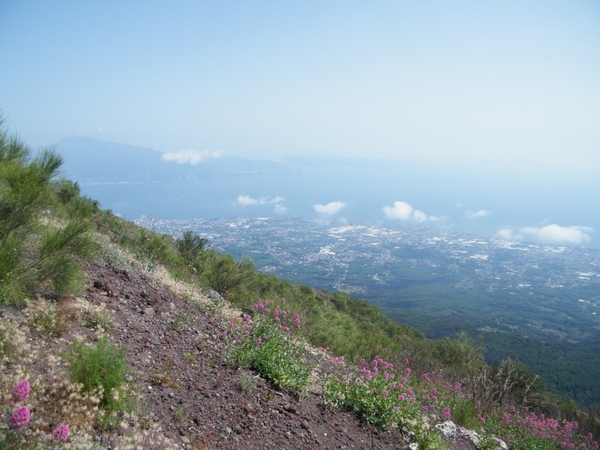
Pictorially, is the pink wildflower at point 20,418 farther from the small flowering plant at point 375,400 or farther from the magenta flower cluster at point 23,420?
the small flowering plant at point 375,400

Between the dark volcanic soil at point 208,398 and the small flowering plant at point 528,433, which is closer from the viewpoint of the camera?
the dark volcanic soil at point 208,398

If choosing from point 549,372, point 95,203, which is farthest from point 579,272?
point 95,203

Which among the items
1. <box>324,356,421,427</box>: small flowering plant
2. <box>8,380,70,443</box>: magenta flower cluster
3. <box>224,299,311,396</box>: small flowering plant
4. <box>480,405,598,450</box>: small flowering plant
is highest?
<box>8,380,70,443</box>: magenta flower cluster

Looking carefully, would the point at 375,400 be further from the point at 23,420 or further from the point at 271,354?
the point at 23,420

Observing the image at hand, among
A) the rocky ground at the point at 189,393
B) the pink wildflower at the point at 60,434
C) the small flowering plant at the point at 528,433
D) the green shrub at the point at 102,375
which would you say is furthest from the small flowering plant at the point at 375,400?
the pink wildflower at the point at 60,434

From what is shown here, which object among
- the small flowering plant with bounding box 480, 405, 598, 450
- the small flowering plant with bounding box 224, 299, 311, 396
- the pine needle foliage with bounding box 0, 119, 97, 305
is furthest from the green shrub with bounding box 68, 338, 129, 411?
the small flowering plant with bounding box 480, 405, 598, 450

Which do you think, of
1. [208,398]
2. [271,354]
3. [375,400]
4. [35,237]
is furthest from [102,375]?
[375,400]

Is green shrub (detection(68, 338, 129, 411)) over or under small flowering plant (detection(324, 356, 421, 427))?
over

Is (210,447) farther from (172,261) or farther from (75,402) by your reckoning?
(172,261)

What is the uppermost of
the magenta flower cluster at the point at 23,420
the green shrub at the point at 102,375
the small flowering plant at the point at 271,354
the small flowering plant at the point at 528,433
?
the magenta flower cluster at the point at 23,420

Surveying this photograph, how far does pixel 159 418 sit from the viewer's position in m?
3.41

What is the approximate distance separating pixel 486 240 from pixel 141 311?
201841mm

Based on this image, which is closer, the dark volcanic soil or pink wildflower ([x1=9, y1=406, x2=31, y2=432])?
pink wildflower ([x1=9, y1=406, x2=31, y2=432])

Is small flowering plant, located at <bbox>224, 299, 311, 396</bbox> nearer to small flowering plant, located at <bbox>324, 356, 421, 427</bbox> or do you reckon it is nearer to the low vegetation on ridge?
the low vegetation on ridge
